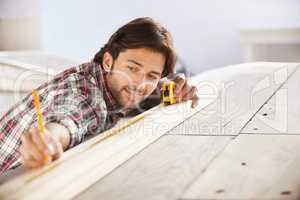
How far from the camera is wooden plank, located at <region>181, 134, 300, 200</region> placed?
1.54 ft

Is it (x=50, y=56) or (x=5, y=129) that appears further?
(x=50, y=56)

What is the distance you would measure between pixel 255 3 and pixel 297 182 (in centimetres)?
263

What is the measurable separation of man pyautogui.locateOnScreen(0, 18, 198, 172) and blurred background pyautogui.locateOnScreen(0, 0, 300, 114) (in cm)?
127

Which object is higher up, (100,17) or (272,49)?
(100,17)

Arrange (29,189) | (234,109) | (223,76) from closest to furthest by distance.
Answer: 1. (29,189)
2. (234,109)
3. (223,76)

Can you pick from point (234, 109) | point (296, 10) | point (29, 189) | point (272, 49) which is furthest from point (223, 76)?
point (296, 10)

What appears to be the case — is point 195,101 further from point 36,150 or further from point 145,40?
point 36,150

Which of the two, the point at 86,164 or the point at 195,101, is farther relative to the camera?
the point at 195,101

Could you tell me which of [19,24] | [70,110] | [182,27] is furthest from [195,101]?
[182,27]

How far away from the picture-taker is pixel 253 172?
530 millimetres

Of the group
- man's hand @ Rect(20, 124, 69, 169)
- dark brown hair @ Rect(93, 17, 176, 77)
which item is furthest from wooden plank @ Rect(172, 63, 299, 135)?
man's hand @ Rect(20, 124, 69, 169)

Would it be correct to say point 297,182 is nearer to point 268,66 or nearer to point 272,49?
point 268,66

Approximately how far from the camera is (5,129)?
1003 mm

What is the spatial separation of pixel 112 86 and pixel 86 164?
0.45 m
